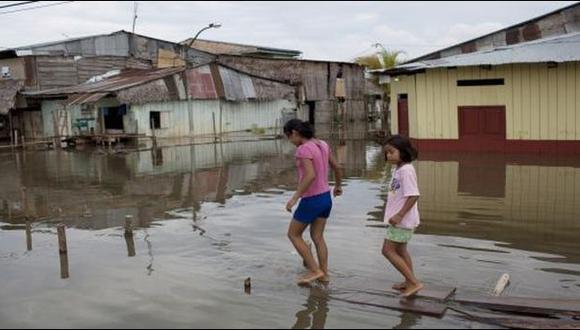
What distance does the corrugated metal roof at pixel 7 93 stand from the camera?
30250 mm

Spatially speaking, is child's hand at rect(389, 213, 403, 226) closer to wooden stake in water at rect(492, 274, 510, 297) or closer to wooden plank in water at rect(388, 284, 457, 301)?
wooden plank in water at rect(388, 284, 457, 301)

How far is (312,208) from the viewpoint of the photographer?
235 inches

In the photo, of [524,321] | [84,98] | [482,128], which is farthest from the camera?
[84,98]

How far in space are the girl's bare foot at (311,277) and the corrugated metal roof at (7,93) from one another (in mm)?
28037

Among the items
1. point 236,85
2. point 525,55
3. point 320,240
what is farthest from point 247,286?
point 236,85

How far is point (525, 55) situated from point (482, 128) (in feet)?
8.57

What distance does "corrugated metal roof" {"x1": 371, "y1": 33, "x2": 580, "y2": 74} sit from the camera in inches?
675

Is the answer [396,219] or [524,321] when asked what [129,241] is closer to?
[396,219]

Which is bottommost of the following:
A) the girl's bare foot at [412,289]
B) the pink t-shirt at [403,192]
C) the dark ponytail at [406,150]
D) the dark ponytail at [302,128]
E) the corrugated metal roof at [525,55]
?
the girl's bare foot at [412,289]

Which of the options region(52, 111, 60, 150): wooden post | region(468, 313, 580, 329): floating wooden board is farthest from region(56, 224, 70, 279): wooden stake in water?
region(52, 111, 60, 150): wooden post

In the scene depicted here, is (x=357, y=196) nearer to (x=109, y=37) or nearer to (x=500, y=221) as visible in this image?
(x=500, y=221)

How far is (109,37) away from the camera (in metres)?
38.7

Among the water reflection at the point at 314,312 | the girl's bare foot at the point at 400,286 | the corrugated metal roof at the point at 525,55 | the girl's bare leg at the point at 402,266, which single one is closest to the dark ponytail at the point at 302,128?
the girl's bare leg at the point at 402,266

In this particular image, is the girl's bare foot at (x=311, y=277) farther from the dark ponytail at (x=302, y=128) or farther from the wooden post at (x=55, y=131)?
the wooden post at (x=55, y=131)
